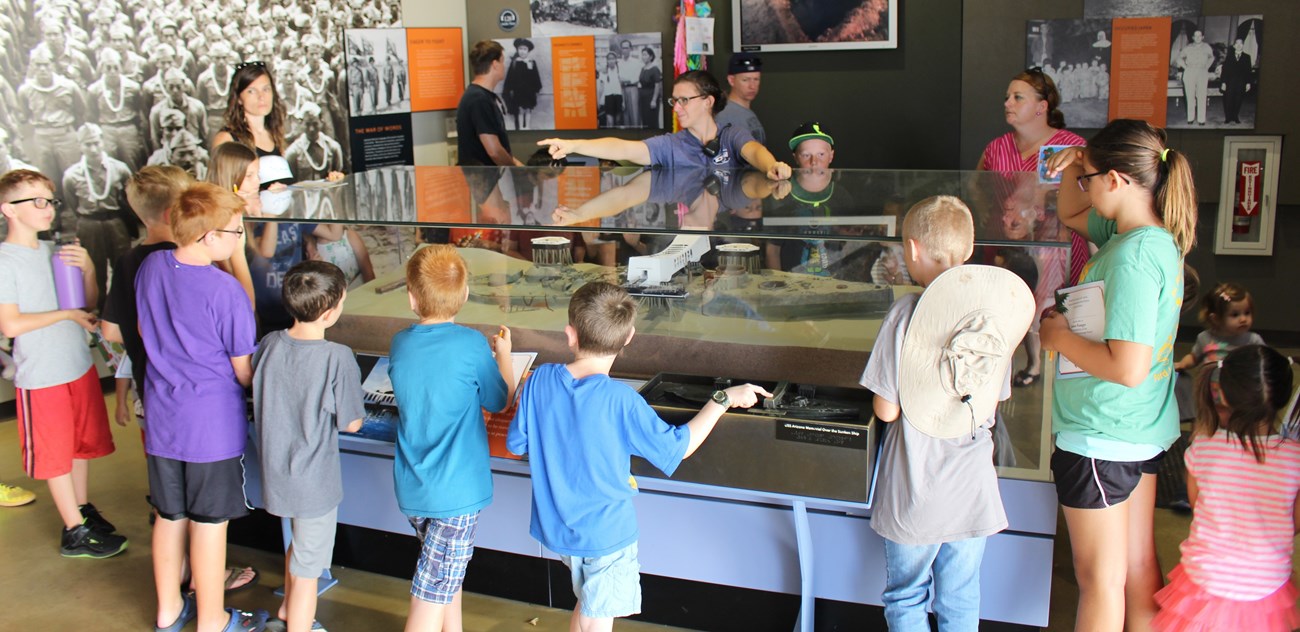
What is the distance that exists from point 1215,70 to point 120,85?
20.0 ft

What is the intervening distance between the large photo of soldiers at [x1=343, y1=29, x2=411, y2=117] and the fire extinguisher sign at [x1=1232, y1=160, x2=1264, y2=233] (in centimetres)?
540

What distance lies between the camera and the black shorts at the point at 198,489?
122 inches

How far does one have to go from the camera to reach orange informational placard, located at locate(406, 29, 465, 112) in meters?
7.41

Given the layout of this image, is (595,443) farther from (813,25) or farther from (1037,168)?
(813,25)

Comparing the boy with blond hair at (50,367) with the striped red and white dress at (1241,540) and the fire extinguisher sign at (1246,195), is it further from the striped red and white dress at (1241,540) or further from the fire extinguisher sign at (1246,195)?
the fire extinguisher sign at (1246,195)

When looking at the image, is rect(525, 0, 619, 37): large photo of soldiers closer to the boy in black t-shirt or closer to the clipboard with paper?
the boy in black t-shirt

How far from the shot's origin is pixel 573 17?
7.42 meters

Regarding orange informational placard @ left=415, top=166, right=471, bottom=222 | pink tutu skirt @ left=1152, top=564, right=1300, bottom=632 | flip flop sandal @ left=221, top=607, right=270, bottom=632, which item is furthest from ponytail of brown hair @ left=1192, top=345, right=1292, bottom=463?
flip flop sandal @ left=221, top=607, right=270, bottom=632

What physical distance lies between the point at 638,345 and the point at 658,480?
51cm

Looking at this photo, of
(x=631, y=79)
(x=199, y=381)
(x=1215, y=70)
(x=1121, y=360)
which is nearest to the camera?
(x=1121, y=360)

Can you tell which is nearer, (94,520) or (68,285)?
(68,285)

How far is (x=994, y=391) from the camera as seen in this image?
241 cm

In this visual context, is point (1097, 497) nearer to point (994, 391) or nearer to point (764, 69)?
point (994, 391)

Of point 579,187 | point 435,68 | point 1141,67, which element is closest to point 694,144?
point 579,187
